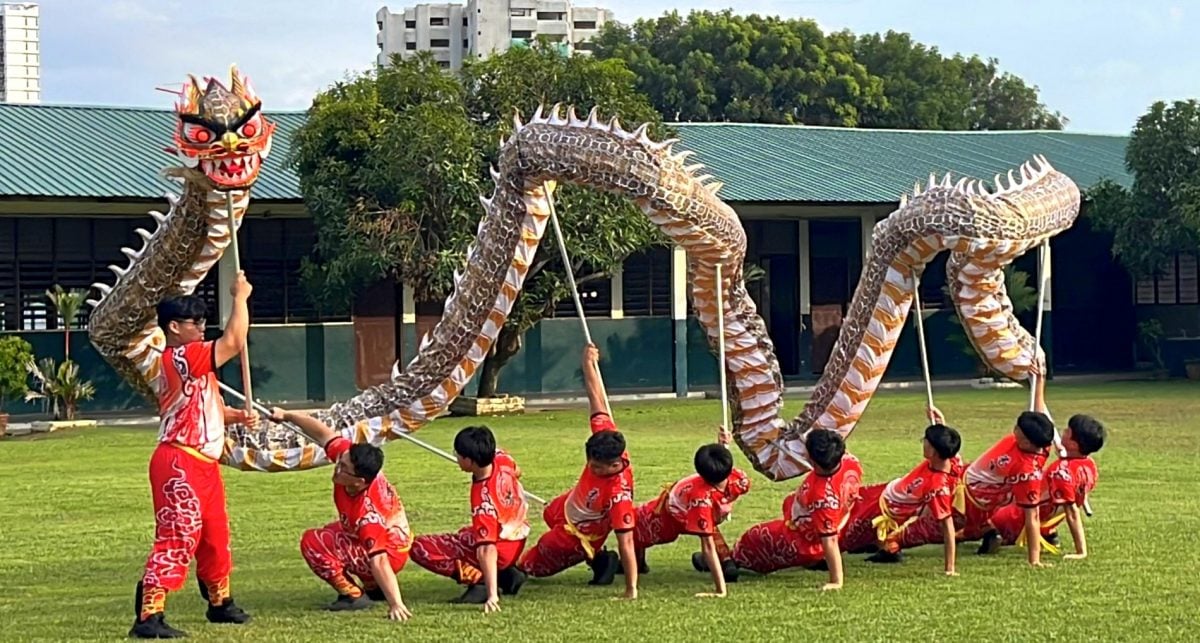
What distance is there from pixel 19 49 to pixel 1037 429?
52621 millimetres

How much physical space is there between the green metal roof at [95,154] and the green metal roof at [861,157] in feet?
21.7

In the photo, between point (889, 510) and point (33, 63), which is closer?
point (889, 510)

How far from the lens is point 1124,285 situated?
1231 inches

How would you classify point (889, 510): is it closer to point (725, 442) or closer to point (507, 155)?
point (725, 442)

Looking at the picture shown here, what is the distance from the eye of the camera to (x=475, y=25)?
73.0 meters

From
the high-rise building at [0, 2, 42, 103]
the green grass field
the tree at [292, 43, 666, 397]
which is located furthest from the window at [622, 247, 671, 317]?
the high-rise building at [0, 2, 42, 103]

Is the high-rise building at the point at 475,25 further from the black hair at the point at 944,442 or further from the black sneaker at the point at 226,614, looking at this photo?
the black sneaker at the point at 226,614

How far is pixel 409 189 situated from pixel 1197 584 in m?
13.4

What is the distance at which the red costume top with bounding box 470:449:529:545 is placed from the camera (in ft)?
26.9

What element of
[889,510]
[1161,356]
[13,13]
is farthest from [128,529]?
[13,13]

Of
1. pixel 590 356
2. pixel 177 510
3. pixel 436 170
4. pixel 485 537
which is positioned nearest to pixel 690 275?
pixel 590 356

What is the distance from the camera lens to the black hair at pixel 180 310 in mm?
7539

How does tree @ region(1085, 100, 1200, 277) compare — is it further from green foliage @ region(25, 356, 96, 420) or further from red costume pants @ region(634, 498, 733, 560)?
red costume pants @ region(634, 498, 733, 560)

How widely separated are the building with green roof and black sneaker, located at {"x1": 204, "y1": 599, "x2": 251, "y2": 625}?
1467cm
